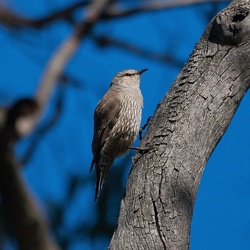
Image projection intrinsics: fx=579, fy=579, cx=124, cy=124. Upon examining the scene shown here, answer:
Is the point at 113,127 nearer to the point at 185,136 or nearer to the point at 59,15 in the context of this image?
the point at 59,15

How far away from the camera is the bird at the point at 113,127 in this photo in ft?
15.5

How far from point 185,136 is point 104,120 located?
230 cm

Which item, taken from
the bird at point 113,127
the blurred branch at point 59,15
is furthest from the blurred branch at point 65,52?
the bird at point 113,127

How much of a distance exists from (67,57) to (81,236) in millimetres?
1065

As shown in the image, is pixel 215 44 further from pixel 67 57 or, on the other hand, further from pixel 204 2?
pixel 204 2

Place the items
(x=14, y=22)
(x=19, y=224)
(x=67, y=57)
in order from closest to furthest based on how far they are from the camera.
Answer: (x=19, y=224), (x=67, y=57), (x=14, y=22)

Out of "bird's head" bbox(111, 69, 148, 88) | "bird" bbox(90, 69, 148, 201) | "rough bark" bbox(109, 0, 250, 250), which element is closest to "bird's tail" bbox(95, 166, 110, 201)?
"bird" bbox(90, 69, 148, 201)

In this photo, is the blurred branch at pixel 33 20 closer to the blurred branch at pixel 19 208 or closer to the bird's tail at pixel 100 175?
the bird's tail at pixel 100 175

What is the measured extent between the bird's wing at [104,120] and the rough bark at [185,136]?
6.75ft

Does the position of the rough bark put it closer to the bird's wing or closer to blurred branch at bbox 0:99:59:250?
blurred branch at bbox 0:99:59:250

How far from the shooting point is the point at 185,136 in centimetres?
262

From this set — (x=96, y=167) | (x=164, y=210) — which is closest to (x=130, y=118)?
(x=96, y=167)

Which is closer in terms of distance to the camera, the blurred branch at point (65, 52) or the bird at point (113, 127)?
the blurred branch at point (65, 52)

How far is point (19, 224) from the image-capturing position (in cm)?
155
